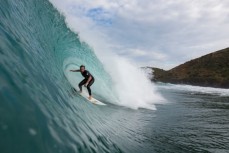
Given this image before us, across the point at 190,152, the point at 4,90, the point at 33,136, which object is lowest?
the point at 190,152

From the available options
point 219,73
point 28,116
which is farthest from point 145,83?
point 219,73

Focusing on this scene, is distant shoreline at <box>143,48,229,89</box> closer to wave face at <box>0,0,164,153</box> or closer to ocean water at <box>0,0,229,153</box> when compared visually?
ocean water at <box>0,0,229,153</box>

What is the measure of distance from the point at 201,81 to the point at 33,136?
265 ft

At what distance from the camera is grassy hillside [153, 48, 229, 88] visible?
76.1m

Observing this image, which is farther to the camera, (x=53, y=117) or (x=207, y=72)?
(x=207, y=72)

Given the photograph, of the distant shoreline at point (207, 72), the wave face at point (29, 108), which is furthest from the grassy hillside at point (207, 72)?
the wave face at point (29, 108)

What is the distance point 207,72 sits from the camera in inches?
3593

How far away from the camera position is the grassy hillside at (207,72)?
7606cm

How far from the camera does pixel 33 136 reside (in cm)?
422

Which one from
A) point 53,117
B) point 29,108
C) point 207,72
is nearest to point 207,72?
point 207,72

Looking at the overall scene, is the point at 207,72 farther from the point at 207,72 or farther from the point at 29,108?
the point at 29,108

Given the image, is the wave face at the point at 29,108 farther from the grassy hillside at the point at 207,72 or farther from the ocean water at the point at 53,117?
the grassy hillside at the point at 207,72

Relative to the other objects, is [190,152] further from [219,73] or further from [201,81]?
[219,73]

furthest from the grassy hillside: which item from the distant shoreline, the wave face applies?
the wave face
